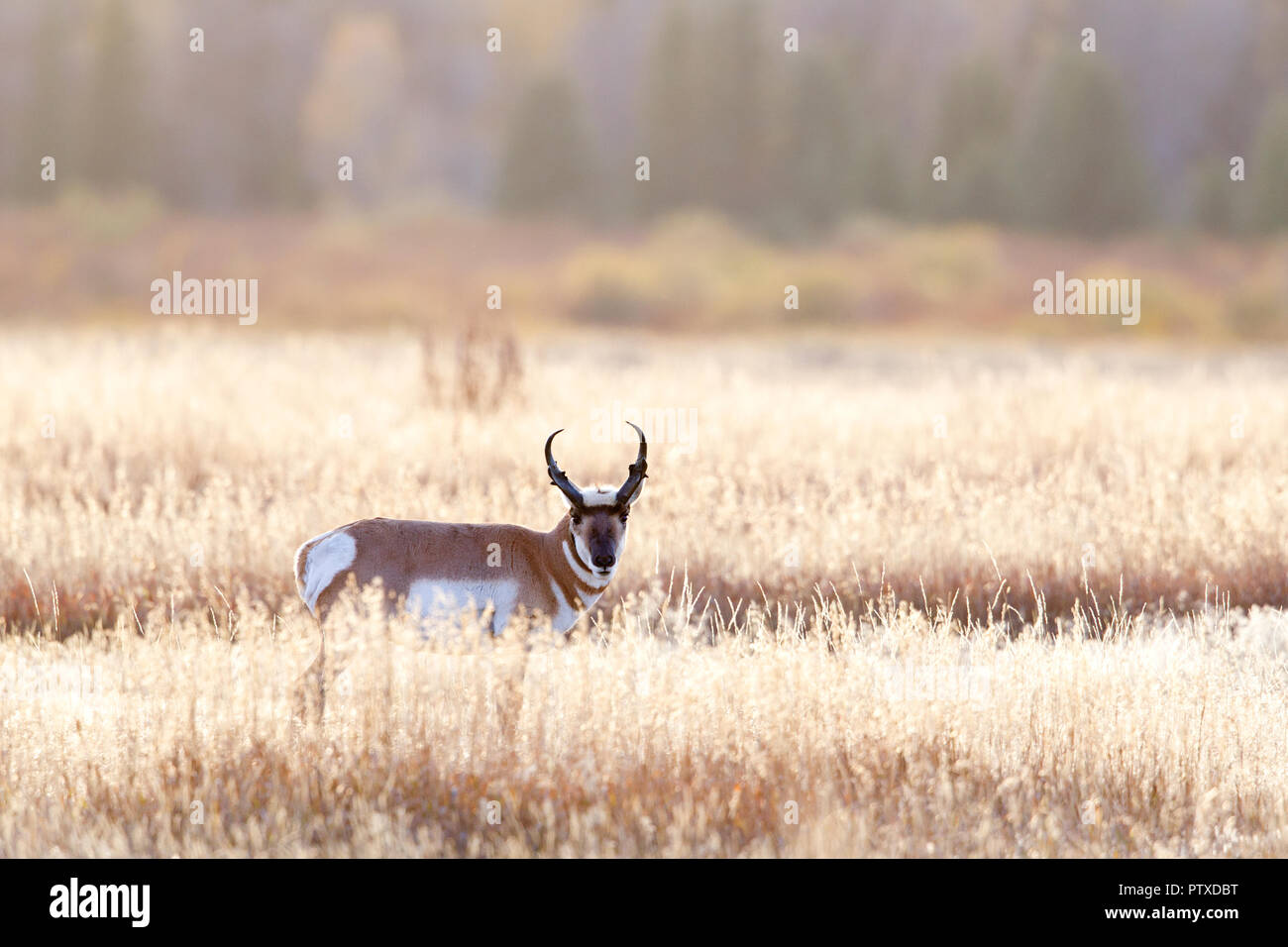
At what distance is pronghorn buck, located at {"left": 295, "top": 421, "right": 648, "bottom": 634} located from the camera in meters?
7.37

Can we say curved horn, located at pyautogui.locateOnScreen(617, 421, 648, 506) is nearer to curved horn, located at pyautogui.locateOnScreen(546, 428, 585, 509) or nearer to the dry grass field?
curved horn, located at pyautogui.locateOnScreen(546, 428, 585, 509)

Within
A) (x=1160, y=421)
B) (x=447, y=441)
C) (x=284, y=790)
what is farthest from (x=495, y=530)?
(x=1160, y=421)

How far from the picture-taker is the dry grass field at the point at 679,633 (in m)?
6.07

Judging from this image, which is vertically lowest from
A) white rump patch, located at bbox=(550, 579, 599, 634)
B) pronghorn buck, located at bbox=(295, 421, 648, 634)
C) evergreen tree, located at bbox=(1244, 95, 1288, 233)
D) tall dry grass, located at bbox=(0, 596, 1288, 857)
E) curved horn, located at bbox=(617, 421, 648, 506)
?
tall dry grass, located at bbox=(0, 596, 1288, 857)

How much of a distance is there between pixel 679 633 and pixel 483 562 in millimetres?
1545

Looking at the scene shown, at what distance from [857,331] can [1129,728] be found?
2692cm

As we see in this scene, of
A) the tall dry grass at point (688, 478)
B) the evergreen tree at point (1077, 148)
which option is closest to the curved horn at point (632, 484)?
the tall dry grass at point (688, 478)

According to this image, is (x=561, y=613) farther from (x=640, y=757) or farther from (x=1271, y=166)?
(x=1271, y=166)

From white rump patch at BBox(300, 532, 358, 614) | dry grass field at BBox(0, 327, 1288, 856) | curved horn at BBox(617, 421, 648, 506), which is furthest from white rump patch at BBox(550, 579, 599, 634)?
white rump patch at BBox(300, 532, 358, 614)

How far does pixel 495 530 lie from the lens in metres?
7.79

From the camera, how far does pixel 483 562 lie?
7570 millimetres

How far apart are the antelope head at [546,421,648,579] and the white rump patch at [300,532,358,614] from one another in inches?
46.7

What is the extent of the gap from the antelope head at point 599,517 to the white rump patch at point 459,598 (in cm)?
48

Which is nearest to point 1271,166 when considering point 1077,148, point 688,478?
point 1077,148
